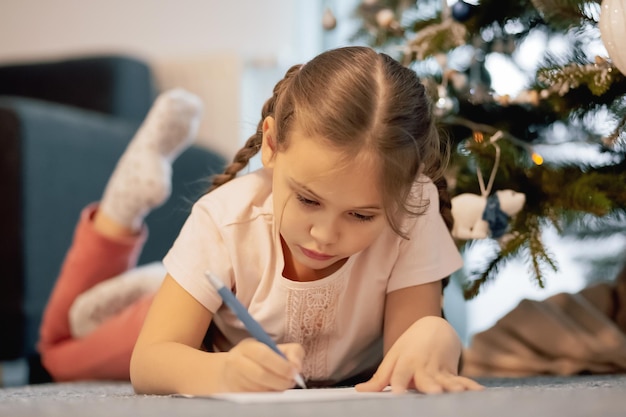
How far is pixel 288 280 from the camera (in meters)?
0.85

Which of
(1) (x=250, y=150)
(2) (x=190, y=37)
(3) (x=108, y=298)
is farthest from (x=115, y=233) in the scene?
(2) (x=190, y=37)

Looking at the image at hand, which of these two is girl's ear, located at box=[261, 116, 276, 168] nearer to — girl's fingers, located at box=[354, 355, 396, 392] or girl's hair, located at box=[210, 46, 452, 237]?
girl's hair, located at box=[210, 46, 452, 237]

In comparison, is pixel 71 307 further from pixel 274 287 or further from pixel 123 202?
pixel 274 287

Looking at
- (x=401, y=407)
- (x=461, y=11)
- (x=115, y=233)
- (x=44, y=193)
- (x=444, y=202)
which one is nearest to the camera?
(x=401, y=407)

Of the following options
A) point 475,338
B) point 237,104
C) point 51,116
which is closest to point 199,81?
point 237,104

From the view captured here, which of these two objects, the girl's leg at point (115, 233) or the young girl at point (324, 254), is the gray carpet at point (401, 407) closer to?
the young girl at point (324, 254)

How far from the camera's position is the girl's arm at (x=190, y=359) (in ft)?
2.10

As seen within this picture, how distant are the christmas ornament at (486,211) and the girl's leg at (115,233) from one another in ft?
1.62

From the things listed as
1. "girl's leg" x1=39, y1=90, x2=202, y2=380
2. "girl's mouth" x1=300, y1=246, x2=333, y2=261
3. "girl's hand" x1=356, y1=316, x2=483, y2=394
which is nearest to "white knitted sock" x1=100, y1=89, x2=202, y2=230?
"girl's leg" x1=39, y1=90, x2=202, y2=380

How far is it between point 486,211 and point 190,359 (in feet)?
1.34

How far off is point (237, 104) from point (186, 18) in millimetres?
323

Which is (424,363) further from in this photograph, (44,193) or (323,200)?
(44,193)

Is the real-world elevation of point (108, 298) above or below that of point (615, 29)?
below

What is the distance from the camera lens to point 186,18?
218cm
